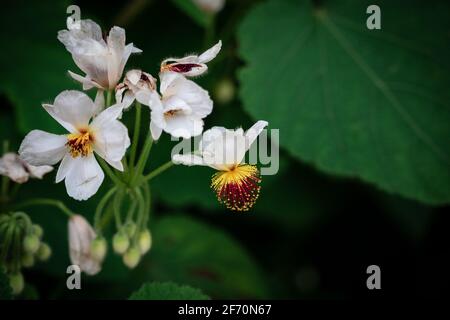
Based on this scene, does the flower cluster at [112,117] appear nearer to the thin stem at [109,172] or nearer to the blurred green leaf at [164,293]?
the thin stem at [109,172]

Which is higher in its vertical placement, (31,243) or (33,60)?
(33,60)

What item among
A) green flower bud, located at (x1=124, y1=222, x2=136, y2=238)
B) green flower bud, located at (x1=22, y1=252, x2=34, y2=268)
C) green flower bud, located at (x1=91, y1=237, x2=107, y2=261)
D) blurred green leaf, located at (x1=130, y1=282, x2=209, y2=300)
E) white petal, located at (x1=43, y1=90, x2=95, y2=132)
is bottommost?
blurred green leaf, located at (x1=130, y1=282, x2=209, y2=300)

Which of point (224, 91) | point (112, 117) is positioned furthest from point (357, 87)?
point (112, 117)

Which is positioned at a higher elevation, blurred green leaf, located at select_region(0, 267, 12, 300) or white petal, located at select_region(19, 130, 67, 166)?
white petal, located at select_region(19, 130, 67, 166)

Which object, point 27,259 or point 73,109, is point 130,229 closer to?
point 27,259

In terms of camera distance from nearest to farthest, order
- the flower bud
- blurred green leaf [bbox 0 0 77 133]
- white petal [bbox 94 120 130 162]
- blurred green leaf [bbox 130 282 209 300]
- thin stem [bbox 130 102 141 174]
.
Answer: white petal [bbox 94 120 130 162]
thin stem [bbox 130 102 141 174]
blurred green leaf [bbox 130 282 209 300]
blurred green leaf [bbox 0 0 77 133]
the flower bud

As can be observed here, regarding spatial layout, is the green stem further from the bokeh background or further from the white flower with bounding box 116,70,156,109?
the bokeh background

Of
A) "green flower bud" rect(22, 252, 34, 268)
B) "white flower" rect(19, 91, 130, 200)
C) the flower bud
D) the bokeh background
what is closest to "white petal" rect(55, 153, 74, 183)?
"white flower" rect(19, 91, 130, 200)

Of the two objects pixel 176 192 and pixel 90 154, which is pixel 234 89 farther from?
pixel 90 154
